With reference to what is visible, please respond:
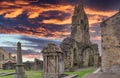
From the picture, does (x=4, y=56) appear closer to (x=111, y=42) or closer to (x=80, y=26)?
(x=80, y=26)

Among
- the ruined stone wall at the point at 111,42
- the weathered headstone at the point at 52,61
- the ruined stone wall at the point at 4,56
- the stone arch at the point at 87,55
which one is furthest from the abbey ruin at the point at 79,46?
the ruined stone wall at the point at 4,56

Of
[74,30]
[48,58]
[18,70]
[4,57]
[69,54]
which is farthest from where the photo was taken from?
[4,57]

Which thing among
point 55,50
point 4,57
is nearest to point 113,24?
point 55,50

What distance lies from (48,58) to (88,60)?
28.9 meters

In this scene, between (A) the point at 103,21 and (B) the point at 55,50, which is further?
(A) the point at 103,21

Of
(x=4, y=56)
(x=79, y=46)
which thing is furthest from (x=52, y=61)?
(x=4, y=56)

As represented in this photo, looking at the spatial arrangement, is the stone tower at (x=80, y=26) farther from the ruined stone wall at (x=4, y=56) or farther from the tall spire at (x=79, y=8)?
the ruined stone wall at (x=4, y=56)

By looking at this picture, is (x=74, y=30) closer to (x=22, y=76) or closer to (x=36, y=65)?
(x=36, y=65)

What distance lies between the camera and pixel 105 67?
2933cm

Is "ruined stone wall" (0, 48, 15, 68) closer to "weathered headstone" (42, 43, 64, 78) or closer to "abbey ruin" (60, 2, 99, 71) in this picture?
"abbey ruin" (60, 2, 99, 71)

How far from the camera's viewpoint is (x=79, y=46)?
55844mm

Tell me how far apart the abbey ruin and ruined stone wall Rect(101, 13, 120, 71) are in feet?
36.1

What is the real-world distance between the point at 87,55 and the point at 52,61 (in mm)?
28401

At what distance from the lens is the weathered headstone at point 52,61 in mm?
28422
